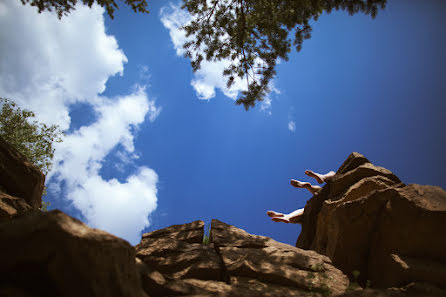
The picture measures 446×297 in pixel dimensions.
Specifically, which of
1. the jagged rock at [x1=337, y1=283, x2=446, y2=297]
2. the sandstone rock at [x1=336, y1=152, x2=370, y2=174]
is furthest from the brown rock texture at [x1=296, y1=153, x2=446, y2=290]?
the sandstone rock at [x1=336, y1=152, x2=370, y2=174]

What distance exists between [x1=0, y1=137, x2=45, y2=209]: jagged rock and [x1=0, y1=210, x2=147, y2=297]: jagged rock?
5.05m

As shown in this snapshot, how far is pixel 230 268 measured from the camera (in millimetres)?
4965

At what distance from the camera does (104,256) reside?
8.74 ft

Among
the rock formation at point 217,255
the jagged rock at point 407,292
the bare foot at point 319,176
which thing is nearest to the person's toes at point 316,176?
the bare foot at point 319,176

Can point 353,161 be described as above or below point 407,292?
above

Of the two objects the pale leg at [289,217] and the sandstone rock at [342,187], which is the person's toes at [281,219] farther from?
the sandstone rock at [342,187]

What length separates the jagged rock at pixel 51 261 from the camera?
228cm

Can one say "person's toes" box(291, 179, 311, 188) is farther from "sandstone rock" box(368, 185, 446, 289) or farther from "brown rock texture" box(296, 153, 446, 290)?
"sandstone rock" box(368, 185, 446, 289)

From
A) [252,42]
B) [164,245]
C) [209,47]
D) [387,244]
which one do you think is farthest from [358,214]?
[209,47]

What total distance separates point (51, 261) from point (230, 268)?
3.62 meters

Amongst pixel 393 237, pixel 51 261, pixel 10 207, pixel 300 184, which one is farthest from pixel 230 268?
pixel 300 184

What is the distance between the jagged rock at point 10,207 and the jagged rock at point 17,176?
0.57 m

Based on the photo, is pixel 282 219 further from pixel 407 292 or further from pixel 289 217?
pixel 407 292

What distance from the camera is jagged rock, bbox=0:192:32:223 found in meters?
5.08
